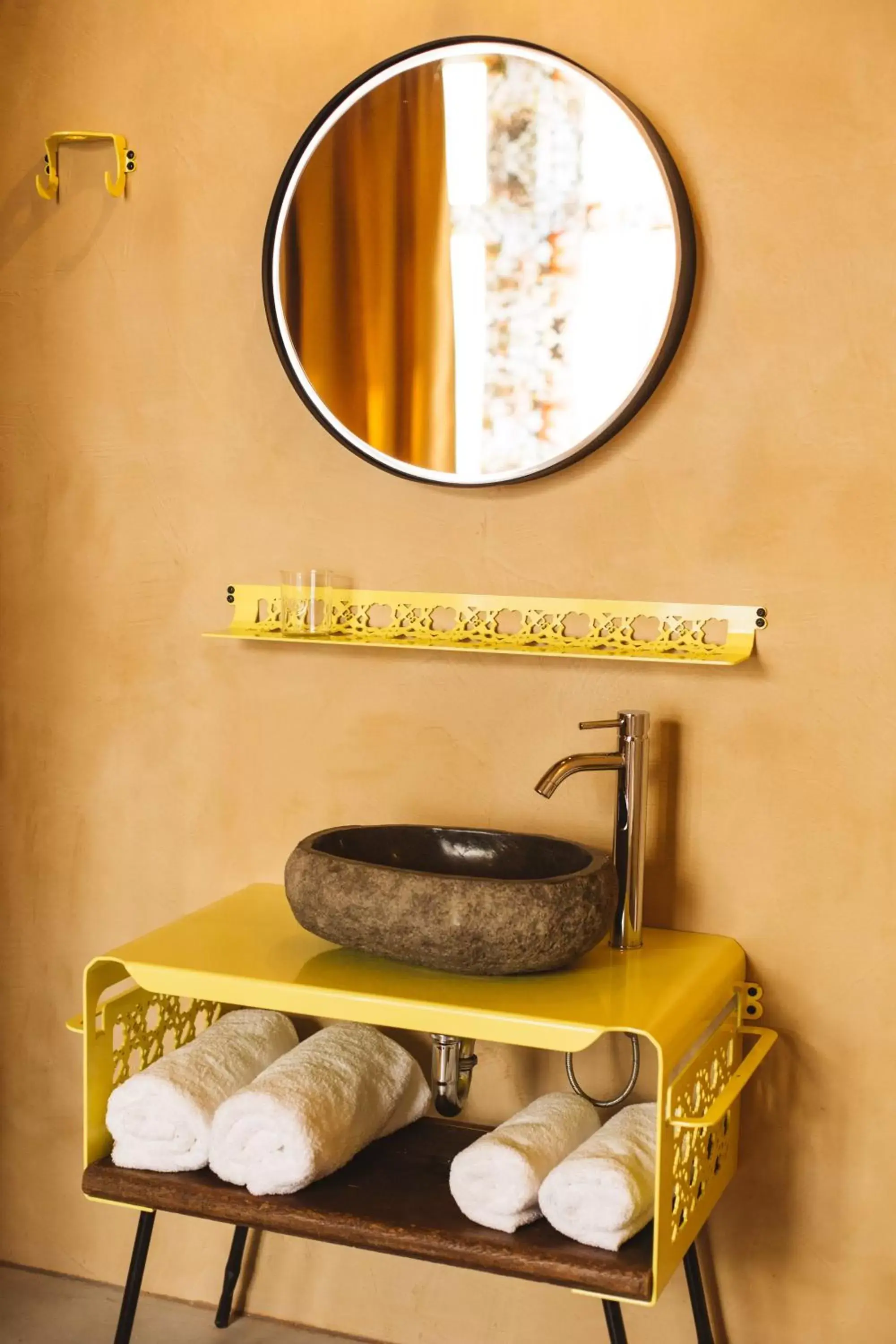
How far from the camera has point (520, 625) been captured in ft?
5.77

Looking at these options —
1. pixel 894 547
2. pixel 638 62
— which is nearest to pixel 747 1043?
pixel 894 547

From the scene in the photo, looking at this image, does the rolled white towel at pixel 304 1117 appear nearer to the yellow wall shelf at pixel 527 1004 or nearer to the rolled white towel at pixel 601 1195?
the yellow wall shelf at pixel 527 1004

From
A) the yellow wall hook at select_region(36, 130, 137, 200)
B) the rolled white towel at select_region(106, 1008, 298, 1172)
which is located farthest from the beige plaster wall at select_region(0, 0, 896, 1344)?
the rolled white towel at select_region(106, 1008, 298, 1172)

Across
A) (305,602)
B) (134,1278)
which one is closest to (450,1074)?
(134,1278)

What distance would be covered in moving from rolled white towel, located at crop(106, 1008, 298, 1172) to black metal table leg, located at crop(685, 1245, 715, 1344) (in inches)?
23.1

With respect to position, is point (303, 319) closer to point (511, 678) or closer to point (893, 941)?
point (511, 678)

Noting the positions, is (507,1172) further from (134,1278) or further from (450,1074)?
(134,1278)

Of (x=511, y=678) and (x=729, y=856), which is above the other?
(x=511, y=678)

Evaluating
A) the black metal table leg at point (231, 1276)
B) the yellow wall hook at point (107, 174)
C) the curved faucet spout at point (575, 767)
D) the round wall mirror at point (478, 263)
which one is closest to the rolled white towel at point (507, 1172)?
the curved faucet spout at point (575, 767)

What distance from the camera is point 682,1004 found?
1.42 metres

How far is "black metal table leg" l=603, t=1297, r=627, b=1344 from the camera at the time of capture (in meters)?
1.51

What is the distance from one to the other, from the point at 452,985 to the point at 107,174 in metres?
1.25

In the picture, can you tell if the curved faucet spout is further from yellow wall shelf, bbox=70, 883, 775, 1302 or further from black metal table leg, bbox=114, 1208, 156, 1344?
black metal table leg, bbox=114, 1208, 156, 1344

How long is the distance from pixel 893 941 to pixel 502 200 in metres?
1.04
